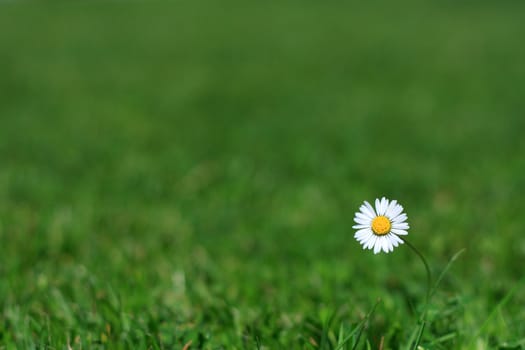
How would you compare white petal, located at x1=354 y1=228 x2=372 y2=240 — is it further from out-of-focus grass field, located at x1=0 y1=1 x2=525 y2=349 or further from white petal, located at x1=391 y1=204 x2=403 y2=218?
out-of-focus grass field, located at x1=0 y1=1 x2=525 y2=349

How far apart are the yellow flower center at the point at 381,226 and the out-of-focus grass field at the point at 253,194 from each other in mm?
422

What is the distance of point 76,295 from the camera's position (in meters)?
2.16

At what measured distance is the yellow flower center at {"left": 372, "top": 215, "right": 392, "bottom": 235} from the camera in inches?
51.4

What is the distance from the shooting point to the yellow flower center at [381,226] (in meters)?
1.30

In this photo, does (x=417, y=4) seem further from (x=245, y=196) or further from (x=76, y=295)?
(x=76, y=295)

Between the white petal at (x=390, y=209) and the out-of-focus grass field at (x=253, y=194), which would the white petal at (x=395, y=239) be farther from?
the out-of-focus grass field at (x=253, y=194)

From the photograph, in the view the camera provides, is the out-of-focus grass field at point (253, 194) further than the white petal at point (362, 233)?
Yes

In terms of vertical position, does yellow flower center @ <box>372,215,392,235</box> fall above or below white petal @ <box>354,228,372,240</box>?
above

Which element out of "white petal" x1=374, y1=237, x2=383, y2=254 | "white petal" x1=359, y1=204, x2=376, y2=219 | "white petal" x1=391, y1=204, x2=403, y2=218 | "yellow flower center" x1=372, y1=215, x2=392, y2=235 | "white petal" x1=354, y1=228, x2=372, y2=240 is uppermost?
"white petal" x1=391, y1=204, x2=403, y2=218

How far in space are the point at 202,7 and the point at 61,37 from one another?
537 cm

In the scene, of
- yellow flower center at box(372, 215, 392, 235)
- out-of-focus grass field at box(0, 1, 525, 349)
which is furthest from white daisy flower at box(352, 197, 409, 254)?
out-of-focus grass field at box(0, 1, 525, 349)

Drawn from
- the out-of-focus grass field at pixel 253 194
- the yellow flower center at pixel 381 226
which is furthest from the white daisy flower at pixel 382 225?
the out-of-focus grass field at pixel 253 194

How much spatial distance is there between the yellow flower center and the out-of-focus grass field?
0.42 meters

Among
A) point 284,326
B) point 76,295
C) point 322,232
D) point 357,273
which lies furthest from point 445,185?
point 76,295
